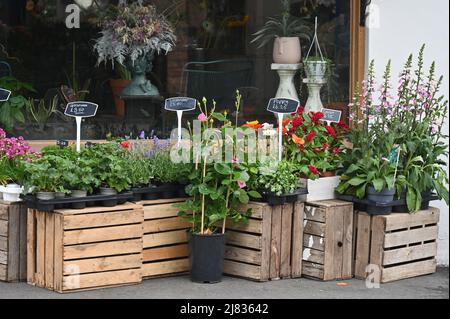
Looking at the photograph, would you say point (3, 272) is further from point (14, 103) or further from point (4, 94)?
point (14, 103)

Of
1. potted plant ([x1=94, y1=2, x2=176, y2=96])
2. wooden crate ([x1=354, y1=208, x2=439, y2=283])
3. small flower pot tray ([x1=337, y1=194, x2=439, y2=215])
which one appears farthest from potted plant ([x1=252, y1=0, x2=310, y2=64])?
wooden crate ([x1=354, y1=208, x2=439, y2=283])

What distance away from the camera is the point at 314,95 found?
10148mm

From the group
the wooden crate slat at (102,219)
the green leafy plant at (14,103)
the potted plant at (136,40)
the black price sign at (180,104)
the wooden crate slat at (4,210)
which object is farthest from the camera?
the potted plant at (136,40)

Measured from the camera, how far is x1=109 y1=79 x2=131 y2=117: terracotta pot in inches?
380

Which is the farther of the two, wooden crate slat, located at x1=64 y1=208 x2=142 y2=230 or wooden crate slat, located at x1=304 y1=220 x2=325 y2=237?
wooden crate slat, located at x1=304 y1=220 x2=325 y2=237

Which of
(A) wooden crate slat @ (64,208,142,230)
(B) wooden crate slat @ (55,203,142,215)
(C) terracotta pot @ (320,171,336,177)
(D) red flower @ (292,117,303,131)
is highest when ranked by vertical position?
(D) red flower @ (292,117,303,131)

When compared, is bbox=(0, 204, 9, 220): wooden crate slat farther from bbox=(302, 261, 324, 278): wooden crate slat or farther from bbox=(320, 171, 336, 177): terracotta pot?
bbox=(320, 171, 336, 177): terracotta pot

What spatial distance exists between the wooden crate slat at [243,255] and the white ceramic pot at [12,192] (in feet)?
5.66

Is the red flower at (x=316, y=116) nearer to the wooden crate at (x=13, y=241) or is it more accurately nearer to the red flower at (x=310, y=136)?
the red flower at (x=310, y=136)

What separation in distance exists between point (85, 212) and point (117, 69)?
242cm

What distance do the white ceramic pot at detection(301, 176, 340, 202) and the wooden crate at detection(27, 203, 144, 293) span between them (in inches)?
55.4

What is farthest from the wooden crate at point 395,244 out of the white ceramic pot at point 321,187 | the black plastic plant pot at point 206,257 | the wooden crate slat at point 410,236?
the black plastic plant pot at point 206,257

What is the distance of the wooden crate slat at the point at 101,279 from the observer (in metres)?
7.59

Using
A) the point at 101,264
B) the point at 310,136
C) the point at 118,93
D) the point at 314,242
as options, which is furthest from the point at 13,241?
the point at 310,136
